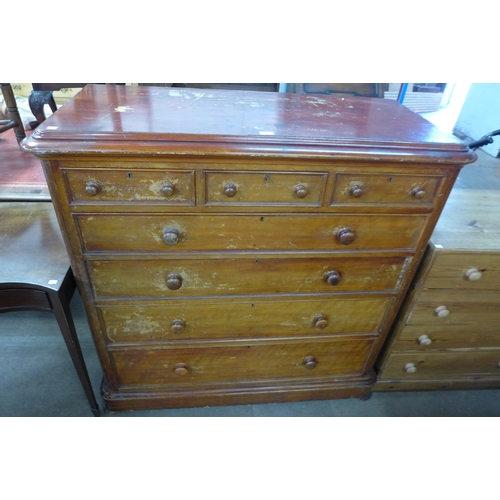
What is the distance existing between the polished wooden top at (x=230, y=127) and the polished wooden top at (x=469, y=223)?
340 mm

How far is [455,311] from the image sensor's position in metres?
1.35

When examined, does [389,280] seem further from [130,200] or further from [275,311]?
[130,200]

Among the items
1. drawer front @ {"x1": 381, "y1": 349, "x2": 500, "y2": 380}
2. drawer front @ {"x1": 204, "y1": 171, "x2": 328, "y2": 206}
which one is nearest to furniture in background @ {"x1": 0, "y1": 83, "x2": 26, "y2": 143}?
drawer front @ {"x1": 204, "y1": 171, "x2": 328, "y2": 206}

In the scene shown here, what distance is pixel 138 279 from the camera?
1095 mm

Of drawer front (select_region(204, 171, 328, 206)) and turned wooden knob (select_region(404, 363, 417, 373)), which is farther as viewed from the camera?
turned wooden knob (select_region(404, 363, 417, 373))

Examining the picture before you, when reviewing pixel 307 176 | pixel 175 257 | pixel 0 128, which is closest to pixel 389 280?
pixel 307 176

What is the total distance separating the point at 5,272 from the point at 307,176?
0.98 meters

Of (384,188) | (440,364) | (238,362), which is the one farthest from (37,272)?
(440,364)

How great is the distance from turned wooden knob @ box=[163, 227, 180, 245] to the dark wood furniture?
1.33 ft

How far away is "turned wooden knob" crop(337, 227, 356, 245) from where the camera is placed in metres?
1.04

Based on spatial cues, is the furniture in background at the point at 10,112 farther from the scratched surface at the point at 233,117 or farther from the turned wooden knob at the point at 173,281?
the turned wooden knob at the point at 173,281

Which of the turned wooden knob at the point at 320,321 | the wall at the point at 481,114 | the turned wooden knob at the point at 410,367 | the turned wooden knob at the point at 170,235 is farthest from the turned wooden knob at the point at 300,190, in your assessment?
the wall at the point at 481,114

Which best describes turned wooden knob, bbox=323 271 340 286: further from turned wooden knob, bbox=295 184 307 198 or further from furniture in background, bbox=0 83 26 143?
furniture in background, bbox=0 83 26 143
